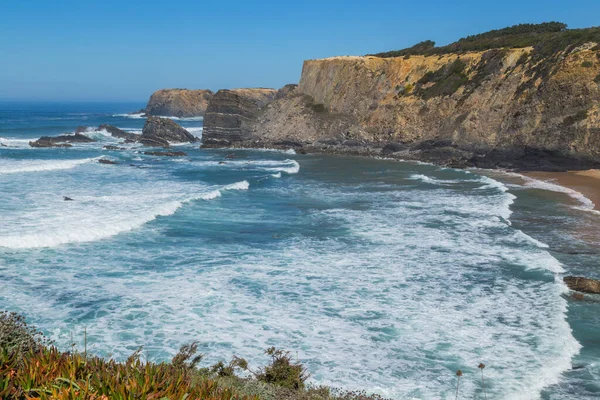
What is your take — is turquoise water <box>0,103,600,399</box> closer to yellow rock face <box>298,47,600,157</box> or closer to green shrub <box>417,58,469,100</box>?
yellow rock face <box>298,47,600,157</box>

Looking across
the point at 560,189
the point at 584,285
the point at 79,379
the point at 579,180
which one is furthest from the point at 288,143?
the point at 79,379

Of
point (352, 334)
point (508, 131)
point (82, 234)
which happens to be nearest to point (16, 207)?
point (82, 234)

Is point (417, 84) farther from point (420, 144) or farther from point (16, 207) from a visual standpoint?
point (16, 207)

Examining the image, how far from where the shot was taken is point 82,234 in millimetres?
21734

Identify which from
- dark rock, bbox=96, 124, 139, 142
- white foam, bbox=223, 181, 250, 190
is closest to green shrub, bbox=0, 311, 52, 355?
white foam, bbox=223, 181, 250, 190

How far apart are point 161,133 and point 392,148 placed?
31.0 meters

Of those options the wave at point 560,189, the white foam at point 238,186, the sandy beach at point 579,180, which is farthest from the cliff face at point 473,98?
the white foam at point 238,186

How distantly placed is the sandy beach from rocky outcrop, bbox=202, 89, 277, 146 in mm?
36240

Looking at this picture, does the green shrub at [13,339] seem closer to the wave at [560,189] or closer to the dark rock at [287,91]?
the wave at [560,189]

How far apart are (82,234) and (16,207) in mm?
7426

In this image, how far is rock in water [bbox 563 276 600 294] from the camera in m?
15.4

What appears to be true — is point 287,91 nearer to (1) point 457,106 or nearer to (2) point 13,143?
(1) point 457,106

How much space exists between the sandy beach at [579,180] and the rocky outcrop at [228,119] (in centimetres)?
3624

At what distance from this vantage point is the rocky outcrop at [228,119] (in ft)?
226
